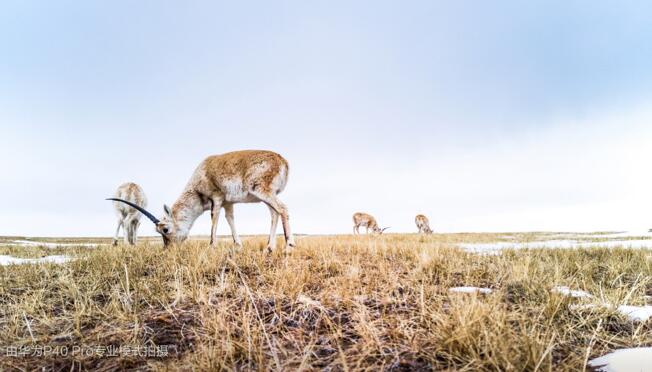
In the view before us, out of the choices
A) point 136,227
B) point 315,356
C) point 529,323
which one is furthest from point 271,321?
point 136,227

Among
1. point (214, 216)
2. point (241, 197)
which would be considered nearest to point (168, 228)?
point (214, 216)

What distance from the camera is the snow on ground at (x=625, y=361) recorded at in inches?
91.9

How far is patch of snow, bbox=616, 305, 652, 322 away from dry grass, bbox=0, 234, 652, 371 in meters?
0.09

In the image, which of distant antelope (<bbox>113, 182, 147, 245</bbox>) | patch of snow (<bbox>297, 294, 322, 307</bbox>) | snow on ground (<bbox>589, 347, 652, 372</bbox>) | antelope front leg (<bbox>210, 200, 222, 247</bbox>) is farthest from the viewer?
distant antelope (<bbox>113, 182, 147, 245</bbox>)

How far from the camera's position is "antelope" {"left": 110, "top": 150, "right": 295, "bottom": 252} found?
7766 mm

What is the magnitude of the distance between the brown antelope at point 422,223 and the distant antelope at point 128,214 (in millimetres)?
28408

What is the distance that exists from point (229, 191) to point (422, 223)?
31861mm

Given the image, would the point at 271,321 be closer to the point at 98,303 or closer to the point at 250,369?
the point at 250,369

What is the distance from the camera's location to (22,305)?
3973 millimetres

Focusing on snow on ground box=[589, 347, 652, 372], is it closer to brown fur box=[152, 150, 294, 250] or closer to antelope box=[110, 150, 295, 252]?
antelope box=[110, 150, 295, 252]

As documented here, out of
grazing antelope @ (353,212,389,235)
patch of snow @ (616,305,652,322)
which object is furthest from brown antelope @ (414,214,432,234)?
patch of snow @ (616,305,652,322)

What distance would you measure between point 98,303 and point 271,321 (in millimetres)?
2357

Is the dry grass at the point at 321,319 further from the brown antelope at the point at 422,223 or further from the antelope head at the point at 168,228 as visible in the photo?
the brown antelope at the point at 422,223

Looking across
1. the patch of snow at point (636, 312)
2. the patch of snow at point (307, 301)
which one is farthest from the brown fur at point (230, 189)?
the patch of snow at point (636, 312)
